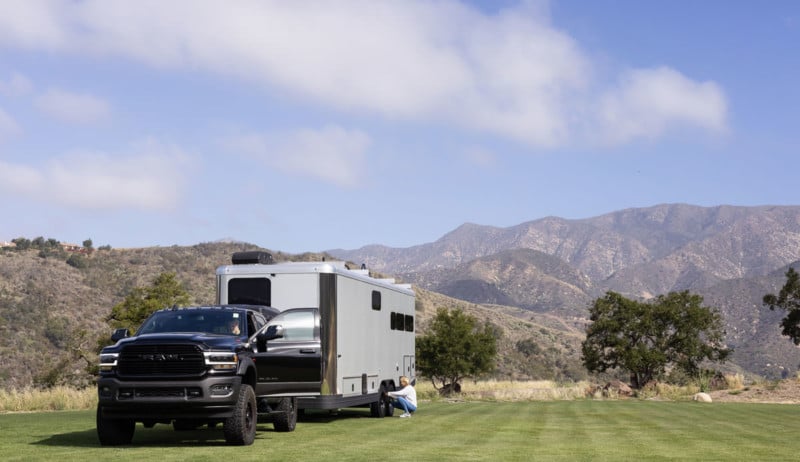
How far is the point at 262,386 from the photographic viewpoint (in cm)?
1864

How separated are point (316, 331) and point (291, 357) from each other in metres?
1.38

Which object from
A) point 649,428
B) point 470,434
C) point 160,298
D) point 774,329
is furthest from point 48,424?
point 774,329

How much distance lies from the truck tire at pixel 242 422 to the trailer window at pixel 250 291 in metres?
5.13

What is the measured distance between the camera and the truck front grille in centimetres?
1608

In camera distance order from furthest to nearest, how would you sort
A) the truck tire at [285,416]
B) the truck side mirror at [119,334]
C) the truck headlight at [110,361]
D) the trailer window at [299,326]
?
1. the trailer window at [299,326]
2. the truck tire at [285,416]
3. the truck side mirror at [119,334]
4. the truck headlight at [110,361]

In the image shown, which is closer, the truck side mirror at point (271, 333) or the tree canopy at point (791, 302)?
the truck side mirror at point (271, 333)

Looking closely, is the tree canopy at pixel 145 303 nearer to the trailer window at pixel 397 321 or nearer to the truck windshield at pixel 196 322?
the trailer window at pixel 397 321

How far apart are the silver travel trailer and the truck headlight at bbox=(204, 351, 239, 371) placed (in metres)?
1.27

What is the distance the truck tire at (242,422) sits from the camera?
16.4 m

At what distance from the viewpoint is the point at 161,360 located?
634 inches

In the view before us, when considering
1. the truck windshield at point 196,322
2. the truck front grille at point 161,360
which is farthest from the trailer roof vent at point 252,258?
the truck front grille at point 161,360

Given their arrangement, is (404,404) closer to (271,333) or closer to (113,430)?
(271,333)

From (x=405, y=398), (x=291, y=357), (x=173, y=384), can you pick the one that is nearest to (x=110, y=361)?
(x=173, y=384)

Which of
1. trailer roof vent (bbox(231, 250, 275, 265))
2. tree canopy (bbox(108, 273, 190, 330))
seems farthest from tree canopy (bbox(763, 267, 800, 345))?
trailer roof vent (bbox(231, 250, 275, 265))
